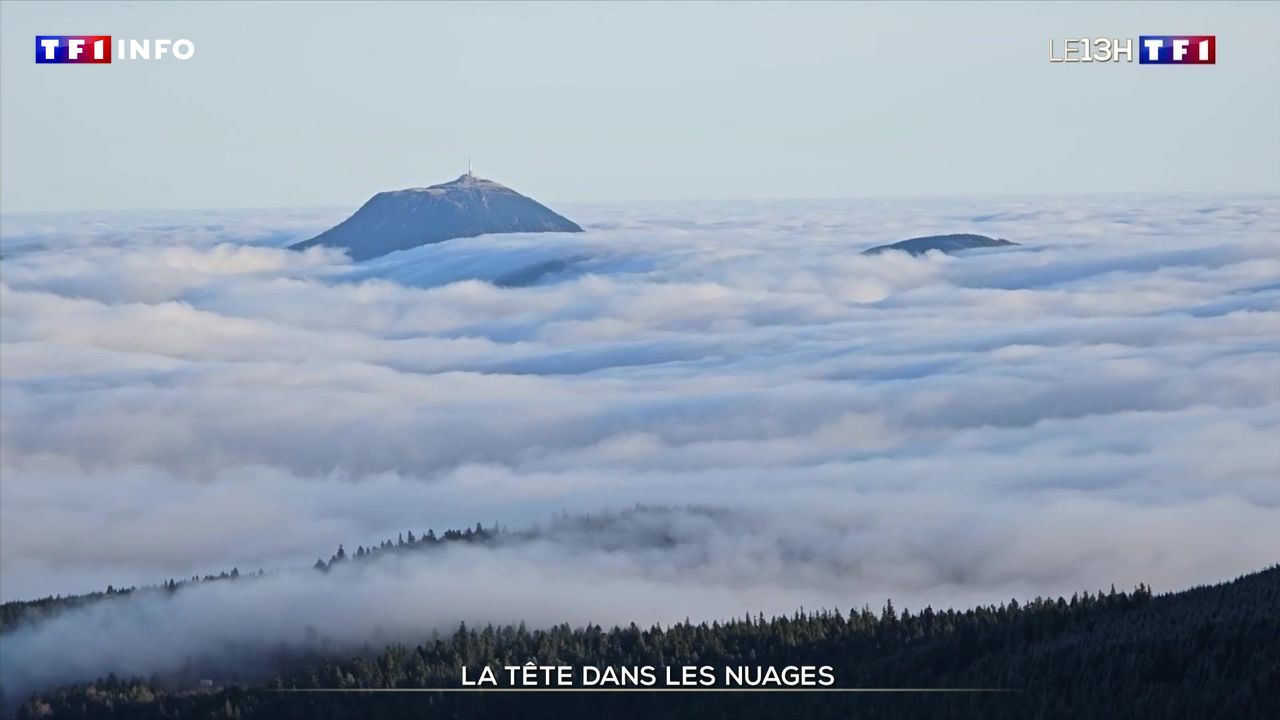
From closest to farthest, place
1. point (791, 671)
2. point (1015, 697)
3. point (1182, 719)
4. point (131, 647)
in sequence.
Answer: point (1182, 719) → point (1015, 697) → point (791, 671) → point (131, 647)

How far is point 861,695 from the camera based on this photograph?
116000 mm

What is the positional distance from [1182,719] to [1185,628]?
14.2 meters

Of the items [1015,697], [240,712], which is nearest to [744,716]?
[1015,697]

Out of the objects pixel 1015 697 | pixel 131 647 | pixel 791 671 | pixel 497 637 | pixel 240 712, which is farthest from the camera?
pixel 131 647

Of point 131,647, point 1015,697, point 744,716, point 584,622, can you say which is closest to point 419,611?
point 584,622

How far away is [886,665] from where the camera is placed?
122m

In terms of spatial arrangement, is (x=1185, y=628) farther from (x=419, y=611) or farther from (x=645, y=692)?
(x=419, y=611)

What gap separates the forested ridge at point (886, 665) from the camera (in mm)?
107688

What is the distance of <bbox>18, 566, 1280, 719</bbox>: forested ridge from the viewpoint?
107688mm

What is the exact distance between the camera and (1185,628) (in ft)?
383

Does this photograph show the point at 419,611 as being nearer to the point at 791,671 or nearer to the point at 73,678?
the point at 73,678

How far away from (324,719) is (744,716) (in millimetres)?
32468

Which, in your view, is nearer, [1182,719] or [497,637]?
[1182,719]

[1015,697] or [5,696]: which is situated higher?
[1015,697]
